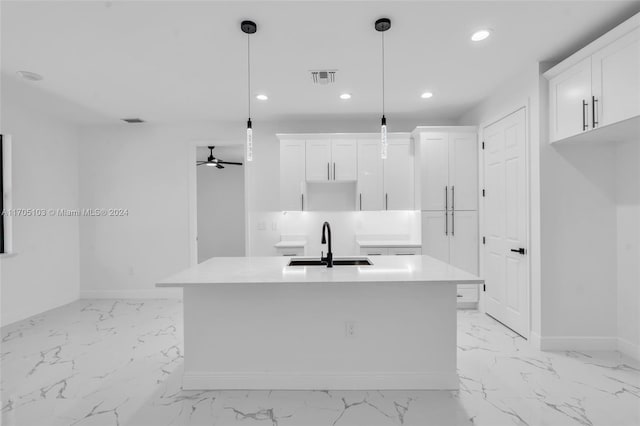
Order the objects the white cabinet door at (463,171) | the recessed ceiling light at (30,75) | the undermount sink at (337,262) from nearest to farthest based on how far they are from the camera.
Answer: the undermount sink at (337,262)
the recessed ceiling light at (30,75)
the white cabinet door at (463,171)

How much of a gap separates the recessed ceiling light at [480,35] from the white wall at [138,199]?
318 cm

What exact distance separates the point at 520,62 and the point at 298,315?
2980 millimetres

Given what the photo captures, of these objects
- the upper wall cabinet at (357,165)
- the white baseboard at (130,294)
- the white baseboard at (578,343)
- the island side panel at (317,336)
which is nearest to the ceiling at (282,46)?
the upper wall cabinet at (357,165)

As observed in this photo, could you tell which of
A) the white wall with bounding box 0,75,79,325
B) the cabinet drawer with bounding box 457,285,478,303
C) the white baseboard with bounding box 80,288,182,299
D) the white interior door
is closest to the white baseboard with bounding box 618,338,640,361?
the white interior door

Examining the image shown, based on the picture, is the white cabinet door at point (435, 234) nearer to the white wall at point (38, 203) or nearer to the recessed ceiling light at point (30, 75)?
the recessed ceiling light at point (30, 75)

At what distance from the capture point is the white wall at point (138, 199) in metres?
4.81

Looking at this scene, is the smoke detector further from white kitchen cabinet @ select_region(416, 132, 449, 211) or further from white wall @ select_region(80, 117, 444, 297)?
white wall @ select_region(80, 117, 444, 297)

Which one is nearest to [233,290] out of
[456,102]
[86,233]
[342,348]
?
[342,348]

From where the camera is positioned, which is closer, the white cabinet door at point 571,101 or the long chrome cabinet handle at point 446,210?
the white cabinet door at point 571,101

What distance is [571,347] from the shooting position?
2.89 metres

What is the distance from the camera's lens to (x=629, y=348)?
274cm

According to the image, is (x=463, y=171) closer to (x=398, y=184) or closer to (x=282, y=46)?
(x=398, y=184)

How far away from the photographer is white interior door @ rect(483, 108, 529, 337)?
316cm

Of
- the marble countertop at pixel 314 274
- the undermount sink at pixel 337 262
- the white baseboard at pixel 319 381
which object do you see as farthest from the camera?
the undermount sink at pixel 337 262
